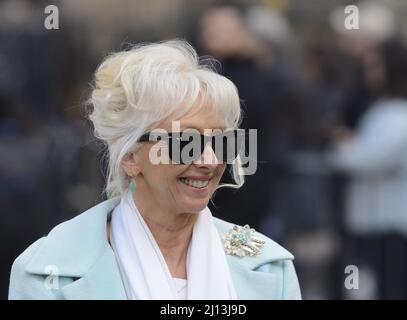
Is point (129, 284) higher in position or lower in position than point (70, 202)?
higher

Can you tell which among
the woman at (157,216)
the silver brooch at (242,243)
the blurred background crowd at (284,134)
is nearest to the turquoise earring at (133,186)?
the woman at (157,216)

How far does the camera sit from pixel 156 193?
3.60m

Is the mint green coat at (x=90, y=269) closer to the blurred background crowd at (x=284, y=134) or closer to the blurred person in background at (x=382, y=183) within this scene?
the blurred background crowd at (x=284, y=134)

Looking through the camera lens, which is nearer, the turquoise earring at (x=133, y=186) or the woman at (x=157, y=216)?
the woman at (x=157, y=216)

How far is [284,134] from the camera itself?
326 inches

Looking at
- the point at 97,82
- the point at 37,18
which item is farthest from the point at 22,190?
the point at 97,82

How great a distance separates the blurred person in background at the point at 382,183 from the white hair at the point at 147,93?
3.69 metres

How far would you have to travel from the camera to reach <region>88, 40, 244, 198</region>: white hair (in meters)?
3.50

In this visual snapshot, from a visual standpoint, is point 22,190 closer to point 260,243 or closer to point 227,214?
point 227,214

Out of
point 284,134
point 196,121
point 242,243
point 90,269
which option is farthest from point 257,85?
point 90,269

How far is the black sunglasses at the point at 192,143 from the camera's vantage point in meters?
3.50

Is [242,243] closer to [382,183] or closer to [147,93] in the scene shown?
[147,93]

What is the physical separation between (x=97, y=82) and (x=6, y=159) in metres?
3.45

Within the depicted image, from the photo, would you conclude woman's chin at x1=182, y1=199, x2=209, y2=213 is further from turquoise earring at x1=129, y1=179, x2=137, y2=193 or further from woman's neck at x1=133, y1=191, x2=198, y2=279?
turquoise earring at x1=129, y1=179, x2=137, y2=193
